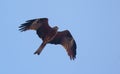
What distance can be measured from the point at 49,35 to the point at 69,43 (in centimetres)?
144

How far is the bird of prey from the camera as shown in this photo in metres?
16.2

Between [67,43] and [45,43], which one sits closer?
[45,43]

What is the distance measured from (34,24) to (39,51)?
4.48 ft

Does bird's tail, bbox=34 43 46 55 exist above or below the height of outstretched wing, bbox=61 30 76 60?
below

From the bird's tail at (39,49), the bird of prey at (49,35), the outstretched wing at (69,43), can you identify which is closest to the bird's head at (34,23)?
the bird of prey at (49,35)

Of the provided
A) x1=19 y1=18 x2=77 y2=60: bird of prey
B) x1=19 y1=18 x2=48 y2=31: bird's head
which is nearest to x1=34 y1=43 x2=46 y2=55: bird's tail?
x1=19 y1=18 x2=77 y2=60: bird of prey

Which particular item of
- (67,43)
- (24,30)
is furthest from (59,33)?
(24,30)

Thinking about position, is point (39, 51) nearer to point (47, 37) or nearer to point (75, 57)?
point (47, 37)

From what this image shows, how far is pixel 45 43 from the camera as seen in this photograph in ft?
53.1

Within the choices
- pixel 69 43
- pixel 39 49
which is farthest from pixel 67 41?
pixel 39 49

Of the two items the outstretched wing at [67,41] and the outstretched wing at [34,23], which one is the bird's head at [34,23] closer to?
the outstretched wing at [34,23]

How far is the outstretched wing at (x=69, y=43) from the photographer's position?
17.1 m

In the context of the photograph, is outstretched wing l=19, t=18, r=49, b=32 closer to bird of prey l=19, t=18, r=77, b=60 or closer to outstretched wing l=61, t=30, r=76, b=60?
bird of prey l=19, t=18, r=77, b=60

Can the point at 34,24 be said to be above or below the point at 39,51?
above
